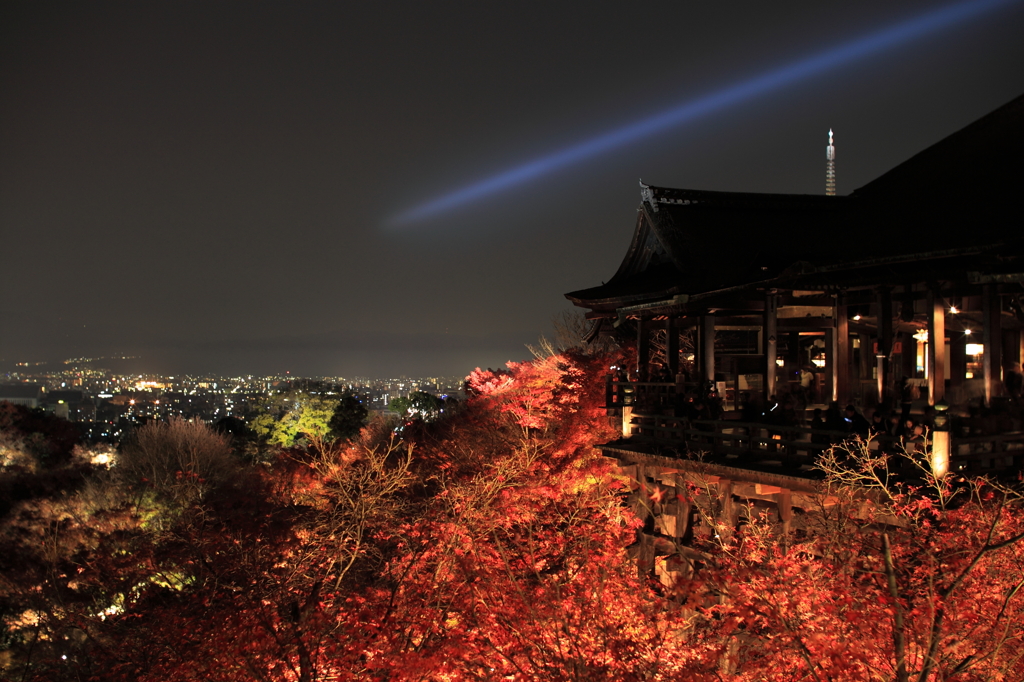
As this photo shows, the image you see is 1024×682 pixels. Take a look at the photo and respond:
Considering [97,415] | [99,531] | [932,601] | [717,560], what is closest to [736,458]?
[717,560]

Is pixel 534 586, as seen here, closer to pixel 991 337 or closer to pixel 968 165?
pixel 991 337

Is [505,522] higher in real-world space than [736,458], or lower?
lower

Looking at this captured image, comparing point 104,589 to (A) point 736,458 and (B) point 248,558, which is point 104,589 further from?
(A) point 736,458

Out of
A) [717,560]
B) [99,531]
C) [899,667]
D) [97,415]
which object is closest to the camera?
[899,667]

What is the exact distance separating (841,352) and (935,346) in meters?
2.46

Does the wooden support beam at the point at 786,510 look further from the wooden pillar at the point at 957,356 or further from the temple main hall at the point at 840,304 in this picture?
the wooden pillar at the point at 957,356

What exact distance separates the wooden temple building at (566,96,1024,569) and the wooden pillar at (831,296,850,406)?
0.11 feet

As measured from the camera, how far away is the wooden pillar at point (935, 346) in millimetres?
11734

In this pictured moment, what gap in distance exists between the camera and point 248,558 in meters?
16.4

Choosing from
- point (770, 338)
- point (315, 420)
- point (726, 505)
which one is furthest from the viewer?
point (315, 420)

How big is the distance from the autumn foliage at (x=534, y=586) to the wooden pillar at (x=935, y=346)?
1928 millimetres

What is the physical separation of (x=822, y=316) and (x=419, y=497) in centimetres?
1387

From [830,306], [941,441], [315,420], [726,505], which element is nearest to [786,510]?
[726,505]

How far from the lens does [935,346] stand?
11.8 meters
